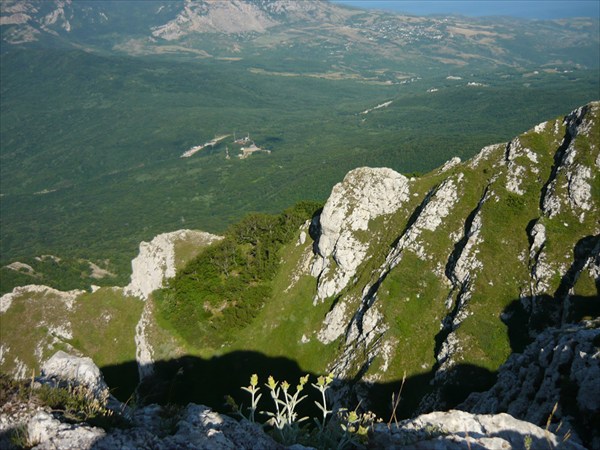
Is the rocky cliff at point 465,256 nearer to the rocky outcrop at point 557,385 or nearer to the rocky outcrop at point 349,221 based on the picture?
the rocky outcrop at point 349,221

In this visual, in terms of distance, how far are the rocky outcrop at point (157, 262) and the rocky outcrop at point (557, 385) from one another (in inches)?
2500

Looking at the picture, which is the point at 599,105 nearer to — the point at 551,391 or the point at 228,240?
the point at 551,391

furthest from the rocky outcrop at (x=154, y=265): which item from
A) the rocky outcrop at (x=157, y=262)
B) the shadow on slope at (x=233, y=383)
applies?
the shadow on slope at (x=233, y=383)

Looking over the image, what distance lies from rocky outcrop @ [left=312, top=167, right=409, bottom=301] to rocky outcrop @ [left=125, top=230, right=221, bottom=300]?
28568 mm

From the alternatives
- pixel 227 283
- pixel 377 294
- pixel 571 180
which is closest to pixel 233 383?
pixel 227 283

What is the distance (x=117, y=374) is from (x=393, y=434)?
73.5m

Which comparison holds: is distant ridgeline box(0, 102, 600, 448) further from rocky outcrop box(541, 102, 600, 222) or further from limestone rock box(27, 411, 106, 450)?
limestone rock box(27, 411, 106, 450)

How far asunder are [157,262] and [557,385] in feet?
248

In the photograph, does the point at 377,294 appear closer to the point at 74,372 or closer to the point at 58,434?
the point at 74,372

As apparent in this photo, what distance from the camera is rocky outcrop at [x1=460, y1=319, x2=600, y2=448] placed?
821 inches

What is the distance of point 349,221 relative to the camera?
7306cm

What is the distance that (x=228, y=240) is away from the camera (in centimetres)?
8656

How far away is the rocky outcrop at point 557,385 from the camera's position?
20.9 m

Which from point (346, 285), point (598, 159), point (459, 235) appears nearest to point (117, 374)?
point (346, 285)
